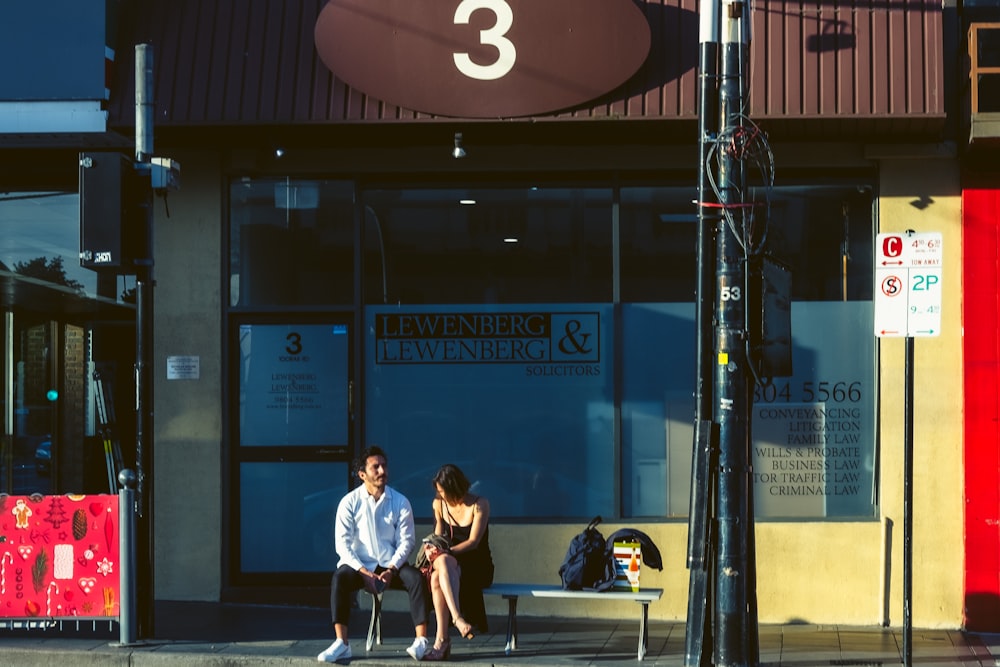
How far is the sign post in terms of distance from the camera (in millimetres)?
8727

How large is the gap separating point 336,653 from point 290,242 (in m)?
3.97

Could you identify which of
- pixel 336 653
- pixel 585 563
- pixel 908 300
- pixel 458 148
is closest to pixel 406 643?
pixel 336 653

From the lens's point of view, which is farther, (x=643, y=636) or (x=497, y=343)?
(x=497, y=343)

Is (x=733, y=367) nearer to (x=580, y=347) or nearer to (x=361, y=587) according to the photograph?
(x=580, y=347)

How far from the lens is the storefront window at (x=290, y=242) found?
A: 38.1ft

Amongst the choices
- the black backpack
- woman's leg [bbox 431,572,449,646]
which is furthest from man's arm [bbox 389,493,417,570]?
the black backpack

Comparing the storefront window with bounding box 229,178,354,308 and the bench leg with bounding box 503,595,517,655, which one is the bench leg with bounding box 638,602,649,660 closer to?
the bench leg with bounding box 503,595,517,655

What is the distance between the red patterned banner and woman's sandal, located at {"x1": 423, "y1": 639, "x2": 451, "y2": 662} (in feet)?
7.04

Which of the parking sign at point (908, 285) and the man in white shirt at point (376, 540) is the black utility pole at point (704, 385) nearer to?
the parking sign at point (908, 285)

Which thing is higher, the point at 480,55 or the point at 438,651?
the point at 480,55

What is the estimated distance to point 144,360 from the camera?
943 cm

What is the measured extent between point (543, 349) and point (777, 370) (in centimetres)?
299

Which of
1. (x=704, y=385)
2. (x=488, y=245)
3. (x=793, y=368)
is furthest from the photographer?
(x=488, y=245)

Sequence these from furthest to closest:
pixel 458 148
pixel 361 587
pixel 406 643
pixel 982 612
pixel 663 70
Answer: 1. pixel 458 148
2. pixel 982 612
3. pixel 663 70
4. pixel 406 643
5. pixel 361 587
